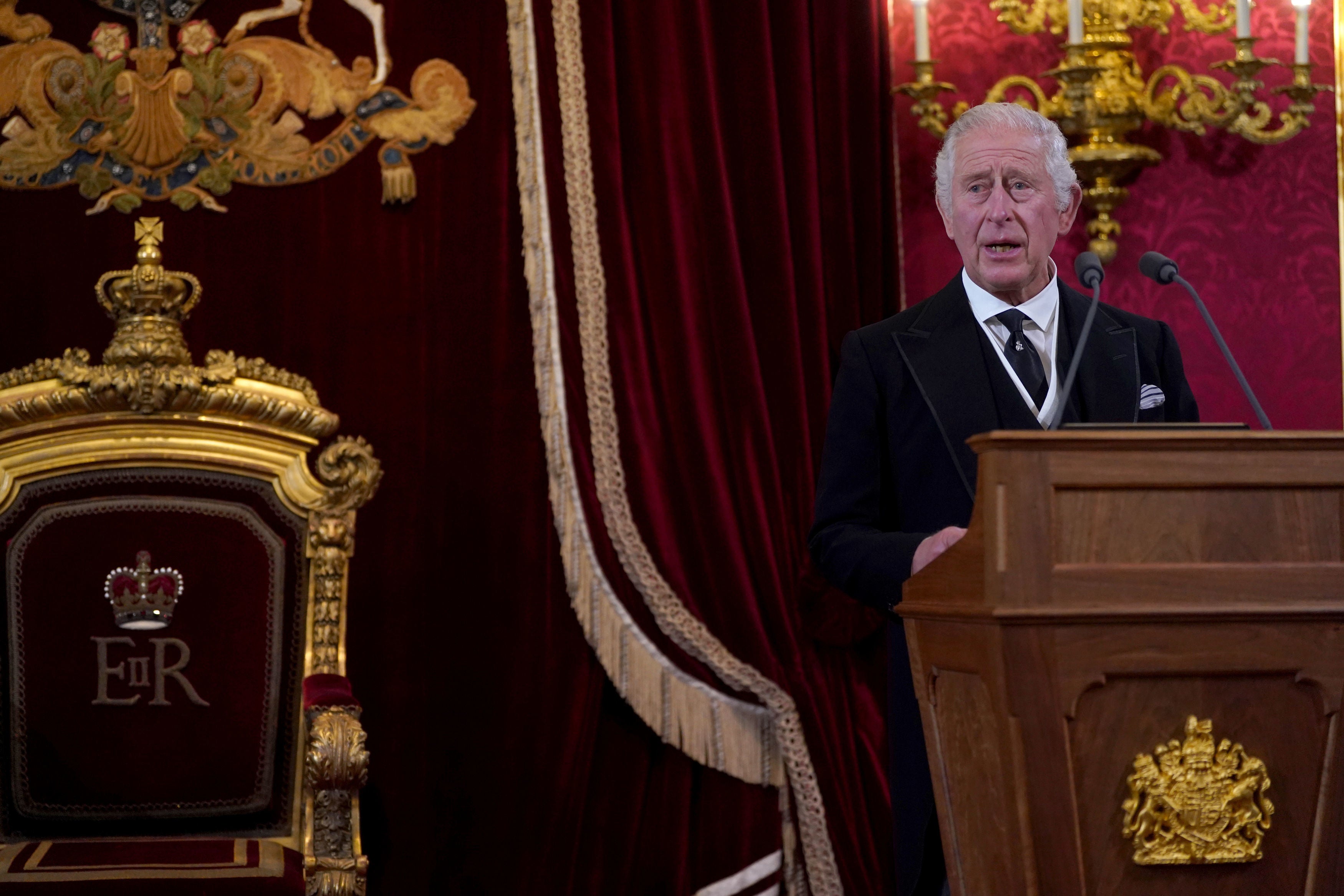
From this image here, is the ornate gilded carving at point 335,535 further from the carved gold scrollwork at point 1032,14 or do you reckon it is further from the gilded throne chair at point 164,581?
the carved gold scrollwork at point 1032,14

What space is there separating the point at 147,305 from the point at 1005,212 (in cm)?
148

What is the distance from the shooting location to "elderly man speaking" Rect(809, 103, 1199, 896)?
1.67 m

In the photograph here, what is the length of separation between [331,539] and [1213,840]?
167cm

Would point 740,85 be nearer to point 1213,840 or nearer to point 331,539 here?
point 331,539

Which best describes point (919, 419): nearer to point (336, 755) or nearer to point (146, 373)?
point (336, 755)

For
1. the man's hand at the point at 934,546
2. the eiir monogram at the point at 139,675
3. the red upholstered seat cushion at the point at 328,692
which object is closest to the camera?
the man's hand at the point at 934,546

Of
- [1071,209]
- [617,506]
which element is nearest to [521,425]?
[617,506]

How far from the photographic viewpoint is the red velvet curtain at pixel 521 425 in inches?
106

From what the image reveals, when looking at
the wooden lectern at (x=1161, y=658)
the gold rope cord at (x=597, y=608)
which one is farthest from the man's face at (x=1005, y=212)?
the gold rope cord at (x=597, y=608)

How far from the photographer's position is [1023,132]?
5.77ft

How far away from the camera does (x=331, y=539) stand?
2.50 meters

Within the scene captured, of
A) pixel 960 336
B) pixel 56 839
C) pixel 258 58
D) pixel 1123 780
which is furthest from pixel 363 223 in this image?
pixel 1123 780

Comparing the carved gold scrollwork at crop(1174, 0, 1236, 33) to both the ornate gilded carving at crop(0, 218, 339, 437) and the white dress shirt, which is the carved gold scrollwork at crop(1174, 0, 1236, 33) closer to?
the white dress shirt

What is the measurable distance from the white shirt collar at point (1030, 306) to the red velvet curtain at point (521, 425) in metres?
1.00
